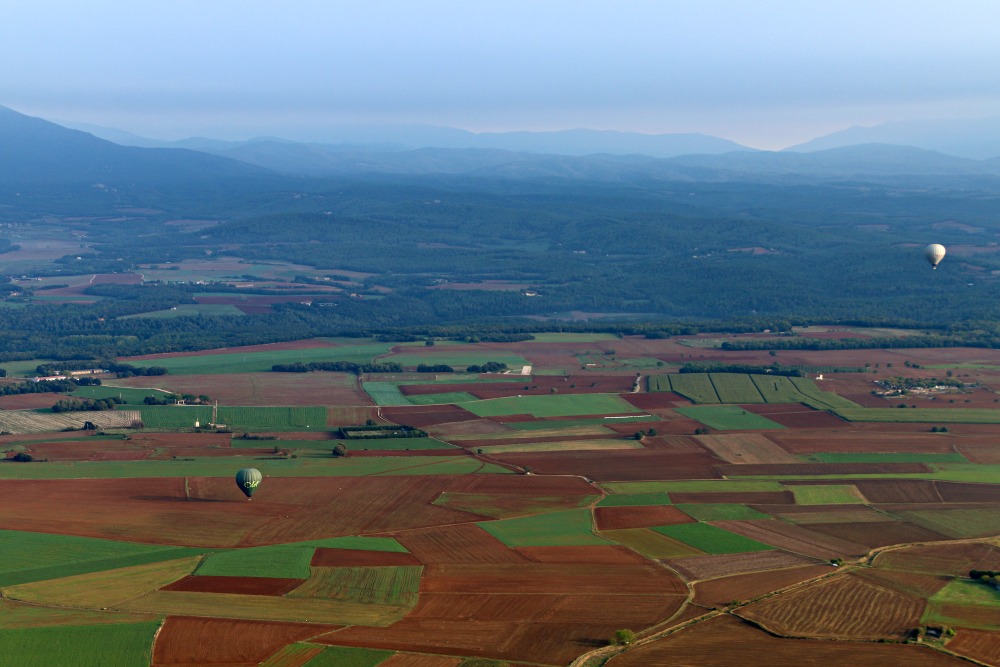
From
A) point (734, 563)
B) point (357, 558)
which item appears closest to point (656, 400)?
point (734, 563)

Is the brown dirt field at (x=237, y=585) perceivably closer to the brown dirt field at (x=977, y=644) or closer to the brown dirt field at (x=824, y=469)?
the brown dirt field at (x=977, y=644)

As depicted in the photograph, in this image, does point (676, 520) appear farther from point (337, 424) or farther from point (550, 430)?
point (337, 424)

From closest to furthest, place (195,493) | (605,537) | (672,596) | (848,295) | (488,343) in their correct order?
(672,596) < (605,537) < (195,493) < (488,343) < (848,295)

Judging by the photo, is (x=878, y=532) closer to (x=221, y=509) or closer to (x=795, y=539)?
(x=795, y=539)

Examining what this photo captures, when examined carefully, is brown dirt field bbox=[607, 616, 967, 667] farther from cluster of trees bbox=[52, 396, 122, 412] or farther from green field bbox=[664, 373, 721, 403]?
cluster of trees bbox=[52, 396, 122, 412]

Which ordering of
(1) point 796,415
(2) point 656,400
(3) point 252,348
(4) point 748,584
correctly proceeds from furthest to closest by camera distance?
(3) point 252,348, (2) point 656,400, (1) point 796,415, (4) point 748,584

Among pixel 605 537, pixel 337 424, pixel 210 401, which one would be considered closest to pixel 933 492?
pixel 605 537

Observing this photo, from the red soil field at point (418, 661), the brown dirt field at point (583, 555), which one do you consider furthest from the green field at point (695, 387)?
the red soil field at point (418, 661)

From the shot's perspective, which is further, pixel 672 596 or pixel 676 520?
pixel 676 520
